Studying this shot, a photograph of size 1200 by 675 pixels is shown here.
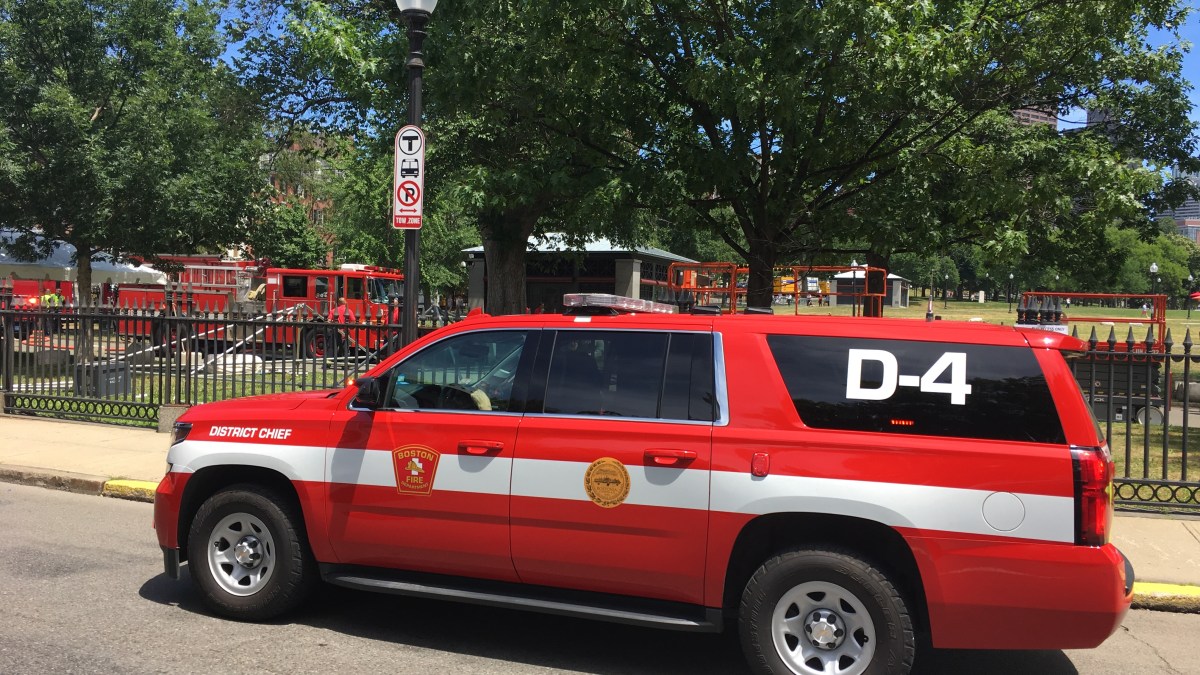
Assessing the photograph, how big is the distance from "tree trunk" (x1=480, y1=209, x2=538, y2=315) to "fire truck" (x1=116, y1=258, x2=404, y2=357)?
2.28 meters

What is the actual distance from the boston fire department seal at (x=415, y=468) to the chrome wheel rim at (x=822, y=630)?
1951mm

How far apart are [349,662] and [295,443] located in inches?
50.0

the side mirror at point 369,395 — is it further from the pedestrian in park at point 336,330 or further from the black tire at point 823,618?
the pedestrian in park at point 336,330

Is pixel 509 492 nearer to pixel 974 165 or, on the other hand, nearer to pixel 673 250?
pixel 974 165

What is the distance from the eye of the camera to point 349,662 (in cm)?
460

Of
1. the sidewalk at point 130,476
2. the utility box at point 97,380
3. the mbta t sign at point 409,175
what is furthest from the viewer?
the utility box at point 97,380

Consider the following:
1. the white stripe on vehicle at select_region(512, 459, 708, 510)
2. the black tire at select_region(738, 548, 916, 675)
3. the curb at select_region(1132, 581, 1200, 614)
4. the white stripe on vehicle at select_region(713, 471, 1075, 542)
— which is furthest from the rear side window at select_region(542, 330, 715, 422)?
the curb at select_region(1132, 581, 1200, 614)

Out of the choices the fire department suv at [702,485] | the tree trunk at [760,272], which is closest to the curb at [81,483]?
the fire department suv at [702,485]

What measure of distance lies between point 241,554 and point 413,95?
14.5ft

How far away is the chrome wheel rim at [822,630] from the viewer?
4.08 meters

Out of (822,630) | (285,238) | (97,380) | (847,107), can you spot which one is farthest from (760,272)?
(285,238)

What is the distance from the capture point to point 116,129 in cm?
2386

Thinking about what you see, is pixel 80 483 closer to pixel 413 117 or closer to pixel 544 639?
pixel 413 117

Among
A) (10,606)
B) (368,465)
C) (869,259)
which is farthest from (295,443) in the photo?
(869,259)
